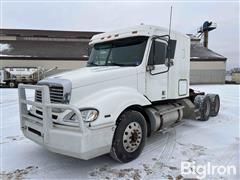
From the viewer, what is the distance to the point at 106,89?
3.67 meters

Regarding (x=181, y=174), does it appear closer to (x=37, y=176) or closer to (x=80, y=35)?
(x=37, y=176)

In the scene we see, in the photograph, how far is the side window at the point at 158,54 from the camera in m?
4.38

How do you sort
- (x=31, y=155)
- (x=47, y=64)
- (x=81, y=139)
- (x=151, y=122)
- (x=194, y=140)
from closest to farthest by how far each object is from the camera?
(x=81, y=139) → (x=31, y=155) → (x=151, y=122) → (x=194, y=140) → (x=47, y=64)

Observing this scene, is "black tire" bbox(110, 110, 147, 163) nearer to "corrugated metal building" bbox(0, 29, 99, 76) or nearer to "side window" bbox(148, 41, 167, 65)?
"side window" bbox(148, 41, 167, 65)

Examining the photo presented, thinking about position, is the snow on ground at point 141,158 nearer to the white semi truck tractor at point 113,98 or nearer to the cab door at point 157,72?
the white semi truck tractor at point 113,98

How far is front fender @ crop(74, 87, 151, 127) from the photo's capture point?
3.19 metres

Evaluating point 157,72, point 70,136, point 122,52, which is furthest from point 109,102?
point 157,72

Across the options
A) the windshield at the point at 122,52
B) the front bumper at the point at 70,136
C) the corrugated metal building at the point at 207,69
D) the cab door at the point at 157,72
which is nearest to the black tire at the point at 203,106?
the cab door at the point at 157,72

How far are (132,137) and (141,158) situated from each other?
1.65 feet

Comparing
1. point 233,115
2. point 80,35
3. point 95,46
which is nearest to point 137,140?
point 95,46

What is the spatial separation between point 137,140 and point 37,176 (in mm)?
1795

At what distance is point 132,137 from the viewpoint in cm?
375

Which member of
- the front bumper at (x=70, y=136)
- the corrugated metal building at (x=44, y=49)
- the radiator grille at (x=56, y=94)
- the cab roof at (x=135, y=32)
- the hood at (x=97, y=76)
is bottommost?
the front bumper at (x=70, y=136)

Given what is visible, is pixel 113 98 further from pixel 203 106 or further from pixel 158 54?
pixel 203 106
